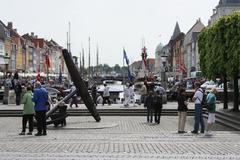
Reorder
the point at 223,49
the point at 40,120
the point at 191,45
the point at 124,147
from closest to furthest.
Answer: the point at 124,147
the point at 40,120
the point at 223,49
the point at 191,45

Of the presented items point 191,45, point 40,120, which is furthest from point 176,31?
point 40,120

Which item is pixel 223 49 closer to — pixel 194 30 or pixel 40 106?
pixel 40 106

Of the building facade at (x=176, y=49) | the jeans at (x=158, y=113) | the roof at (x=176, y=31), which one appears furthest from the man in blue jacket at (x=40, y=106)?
the roof at (x=176, y=31)

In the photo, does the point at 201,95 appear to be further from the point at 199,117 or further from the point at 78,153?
the point at 78,153

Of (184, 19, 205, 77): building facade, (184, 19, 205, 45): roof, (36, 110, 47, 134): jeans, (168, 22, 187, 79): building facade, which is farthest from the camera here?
(168, 22, 187, 79): building facade

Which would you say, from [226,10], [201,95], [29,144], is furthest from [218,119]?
[226,10]

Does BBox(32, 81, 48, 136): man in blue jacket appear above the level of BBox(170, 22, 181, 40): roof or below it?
below

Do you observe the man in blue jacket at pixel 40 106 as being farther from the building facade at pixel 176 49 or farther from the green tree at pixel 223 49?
the building facade at pixel 176 49

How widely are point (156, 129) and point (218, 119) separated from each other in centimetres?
516

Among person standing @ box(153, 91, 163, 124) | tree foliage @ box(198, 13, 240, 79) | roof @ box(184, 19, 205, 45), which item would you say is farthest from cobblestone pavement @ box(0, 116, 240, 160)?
roof @ box(184, 19, 205, 45)

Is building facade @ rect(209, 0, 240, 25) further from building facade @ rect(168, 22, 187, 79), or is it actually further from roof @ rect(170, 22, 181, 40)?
roof @ rect(170, 22, 181, 40)

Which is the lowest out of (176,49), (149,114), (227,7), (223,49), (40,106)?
(149,114)

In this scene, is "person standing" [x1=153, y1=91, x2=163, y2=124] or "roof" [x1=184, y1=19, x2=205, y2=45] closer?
"person standing" [x1=153, y1=91, x2=163, y2=124]

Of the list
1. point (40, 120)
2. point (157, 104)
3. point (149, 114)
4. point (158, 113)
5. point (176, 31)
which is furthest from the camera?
point (176, 31)
